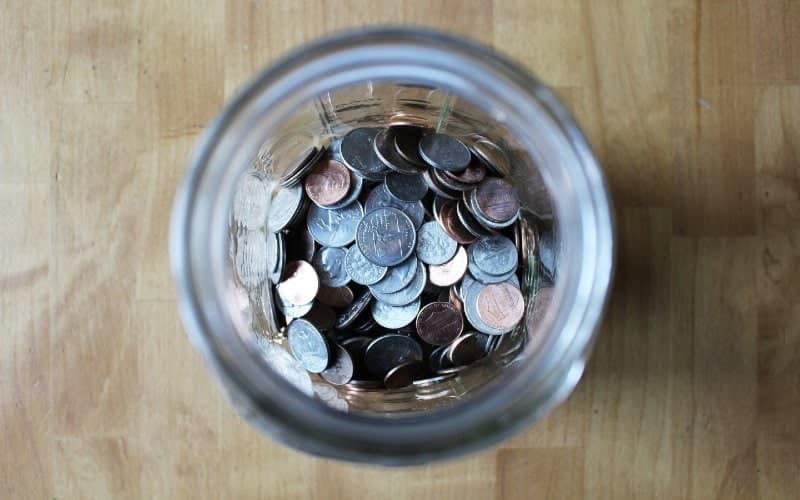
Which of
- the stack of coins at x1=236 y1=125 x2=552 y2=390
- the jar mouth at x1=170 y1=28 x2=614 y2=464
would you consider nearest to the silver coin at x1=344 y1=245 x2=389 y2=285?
Answer: the stack of coins at x1=236 y1=125 x2=552 y2=390

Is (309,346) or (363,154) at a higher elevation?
(363,154)

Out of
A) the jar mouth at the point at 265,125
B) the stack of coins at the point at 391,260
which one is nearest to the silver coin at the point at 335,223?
the stack of coins at the point at 391,260

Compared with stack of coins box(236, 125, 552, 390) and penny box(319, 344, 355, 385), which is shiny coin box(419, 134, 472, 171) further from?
penny box(319, 344, 355, 385)

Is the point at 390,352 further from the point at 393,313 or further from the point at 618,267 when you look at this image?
the point at 618,267

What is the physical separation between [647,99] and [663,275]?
131mm

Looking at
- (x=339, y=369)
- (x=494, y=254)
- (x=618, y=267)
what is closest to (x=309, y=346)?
(x=339, y=369)

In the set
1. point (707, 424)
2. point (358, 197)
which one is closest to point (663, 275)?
point (707, 424)

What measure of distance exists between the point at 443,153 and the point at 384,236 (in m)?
0.06

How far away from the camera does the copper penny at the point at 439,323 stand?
1.50 feet

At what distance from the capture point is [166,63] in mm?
539

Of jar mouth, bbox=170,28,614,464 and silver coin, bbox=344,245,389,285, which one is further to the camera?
silver coin, bbox=344,245,389,285

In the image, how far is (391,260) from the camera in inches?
17.8

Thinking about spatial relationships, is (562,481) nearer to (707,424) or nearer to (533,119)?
(707,424)

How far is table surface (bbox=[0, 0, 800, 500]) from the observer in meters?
0.54
